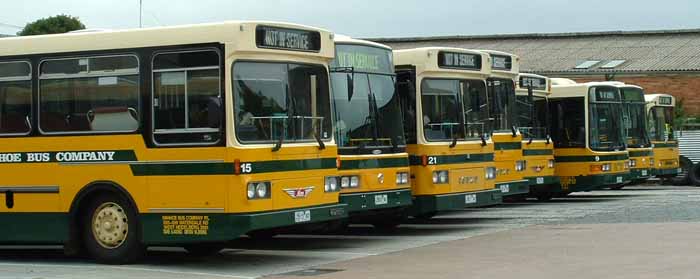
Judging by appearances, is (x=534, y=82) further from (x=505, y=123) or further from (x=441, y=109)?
Answer: (x=441, y=109)

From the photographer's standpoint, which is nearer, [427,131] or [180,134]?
[180,134]

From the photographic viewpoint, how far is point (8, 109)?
15609 millimetres

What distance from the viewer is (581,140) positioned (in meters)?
27.0

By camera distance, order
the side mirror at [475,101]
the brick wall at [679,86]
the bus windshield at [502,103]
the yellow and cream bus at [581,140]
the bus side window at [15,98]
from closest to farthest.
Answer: the bus side window at [15,98], the side mirror at [475,101], the bus windshield at [502,103], the yellow and cream bus at [581,140], the brick wall at [679,86]

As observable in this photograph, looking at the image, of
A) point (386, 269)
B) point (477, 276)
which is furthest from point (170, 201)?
point (477, 276)

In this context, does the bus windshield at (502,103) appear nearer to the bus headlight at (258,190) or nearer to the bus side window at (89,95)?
the bus headlight at (258,190)

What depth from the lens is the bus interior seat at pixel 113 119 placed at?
14.7 metres

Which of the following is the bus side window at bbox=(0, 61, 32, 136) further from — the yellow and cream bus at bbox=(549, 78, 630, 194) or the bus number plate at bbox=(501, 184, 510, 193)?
→ the yellow and cream bus at bbox=(549, 78, 630, 194)

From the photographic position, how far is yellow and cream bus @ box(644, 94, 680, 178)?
34438 mm

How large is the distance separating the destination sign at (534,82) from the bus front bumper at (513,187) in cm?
249

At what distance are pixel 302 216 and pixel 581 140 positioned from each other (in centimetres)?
1355

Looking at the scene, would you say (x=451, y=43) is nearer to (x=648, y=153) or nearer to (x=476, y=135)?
(x=648, y=153)

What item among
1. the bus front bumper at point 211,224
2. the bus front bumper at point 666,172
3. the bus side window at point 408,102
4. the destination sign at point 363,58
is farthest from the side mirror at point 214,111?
the bus front bumper at point 666,172

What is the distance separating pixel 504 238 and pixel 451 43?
46.1m
